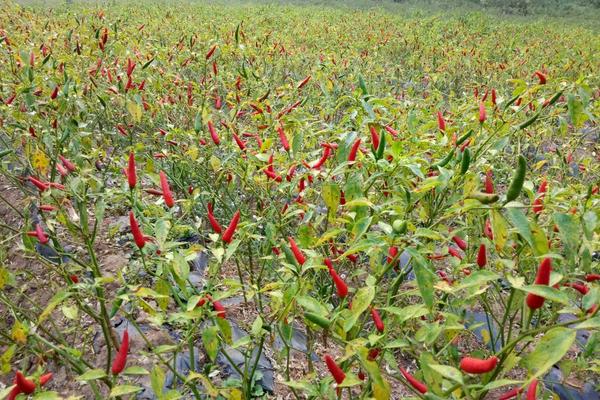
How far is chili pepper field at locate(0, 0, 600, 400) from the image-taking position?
133 centimetres

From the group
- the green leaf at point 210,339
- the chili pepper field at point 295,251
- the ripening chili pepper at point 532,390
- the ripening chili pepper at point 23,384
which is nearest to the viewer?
the ripening chili pepper at point 532,390

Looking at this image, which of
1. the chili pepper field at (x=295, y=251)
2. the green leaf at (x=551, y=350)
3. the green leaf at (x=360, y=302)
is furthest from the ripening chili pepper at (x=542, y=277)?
the green leaf at (x=360, y=302)

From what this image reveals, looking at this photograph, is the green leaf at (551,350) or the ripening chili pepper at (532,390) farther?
the ripening chili pepper at (532,390)

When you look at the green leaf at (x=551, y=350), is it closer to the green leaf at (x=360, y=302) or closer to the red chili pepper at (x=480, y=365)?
the red chili pepper at (x=480, y=365)

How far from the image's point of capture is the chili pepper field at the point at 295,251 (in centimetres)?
133

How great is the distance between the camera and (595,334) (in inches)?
68.1

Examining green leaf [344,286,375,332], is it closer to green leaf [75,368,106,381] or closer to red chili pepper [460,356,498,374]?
red chili pepper [460,356,498,374]

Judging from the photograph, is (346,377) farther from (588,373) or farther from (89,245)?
(588,373)

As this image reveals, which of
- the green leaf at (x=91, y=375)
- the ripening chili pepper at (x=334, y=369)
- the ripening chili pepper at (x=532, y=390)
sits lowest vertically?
the green leaf at (x=91, y=375)

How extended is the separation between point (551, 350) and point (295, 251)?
2.22ft

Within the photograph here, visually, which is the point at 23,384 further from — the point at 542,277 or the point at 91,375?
the point at 542,277

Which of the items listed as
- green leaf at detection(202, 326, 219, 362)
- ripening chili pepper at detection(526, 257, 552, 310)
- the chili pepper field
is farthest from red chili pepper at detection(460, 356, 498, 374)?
green leaf at detection(202, 326, 219, 362)

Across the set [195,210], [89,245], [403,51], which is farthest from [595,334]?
[403,51]

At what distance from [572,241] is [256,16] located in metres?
14.0
